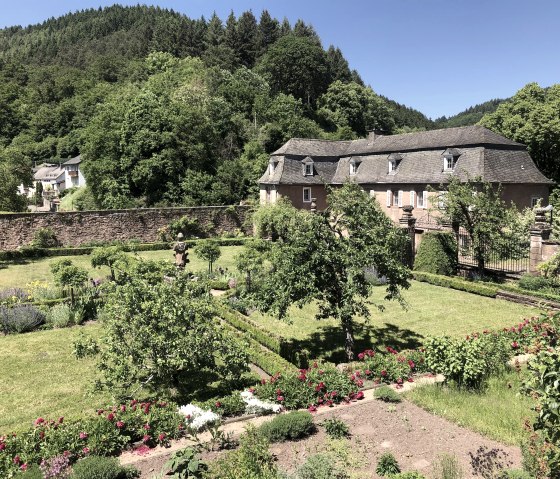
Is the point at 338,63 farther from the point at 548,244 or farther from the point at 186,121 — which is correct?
the point at 548,244

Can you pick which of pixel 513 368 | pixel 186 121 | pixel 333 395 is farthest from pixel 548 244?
pixel 186 121

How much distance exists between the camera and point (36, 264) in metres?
27.1

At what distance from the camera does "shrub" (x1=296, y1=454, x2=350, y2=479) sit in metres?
6.29

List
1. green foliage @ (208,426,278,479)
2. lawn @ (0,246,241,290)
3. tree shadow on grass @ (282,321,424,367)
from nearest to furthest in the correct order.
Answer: green foliage @ (208,426,278,479) < tree shadow on grass @ (282,321,424,367) < lawn @ (0,246,241,290)

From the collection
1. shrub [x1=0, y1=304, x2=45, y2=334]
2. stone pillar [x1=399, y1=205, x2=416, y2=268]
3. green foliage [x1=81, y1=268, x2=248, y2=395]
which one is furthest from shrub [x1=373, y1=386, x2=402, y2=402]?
stone pillar [x1=399, y1=205, x2=416, y2=268]

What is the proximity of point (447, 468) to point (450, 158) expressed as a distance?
2856 centimetres

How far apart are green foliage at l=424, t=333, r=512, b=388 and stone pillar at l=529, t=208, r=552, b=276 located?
11.3m

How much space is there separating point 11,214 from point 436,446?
31.5m

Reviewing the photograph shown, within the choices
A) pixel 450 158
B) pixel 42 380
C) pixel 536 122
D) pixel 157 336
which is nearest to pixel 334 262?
pixel 157 336

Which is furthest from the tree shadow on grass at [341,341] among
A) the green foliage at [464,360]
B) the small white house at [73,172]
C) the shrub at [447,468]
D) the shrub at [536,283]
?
the small white house at [73,172]

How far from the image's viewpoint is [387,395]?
30.0 feet

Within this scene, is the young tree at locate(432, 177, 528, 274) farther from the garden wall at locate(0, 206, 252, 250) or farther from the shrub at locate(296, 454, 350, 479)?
the garden wall at locate(0, 206, 252, 250)

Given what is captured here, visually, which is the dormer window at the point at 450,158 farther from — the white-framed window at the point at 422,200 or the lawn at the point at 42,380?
the lawn at the point at 42,380

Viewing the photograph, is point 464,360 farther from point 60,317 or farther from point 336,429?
point 60,317
